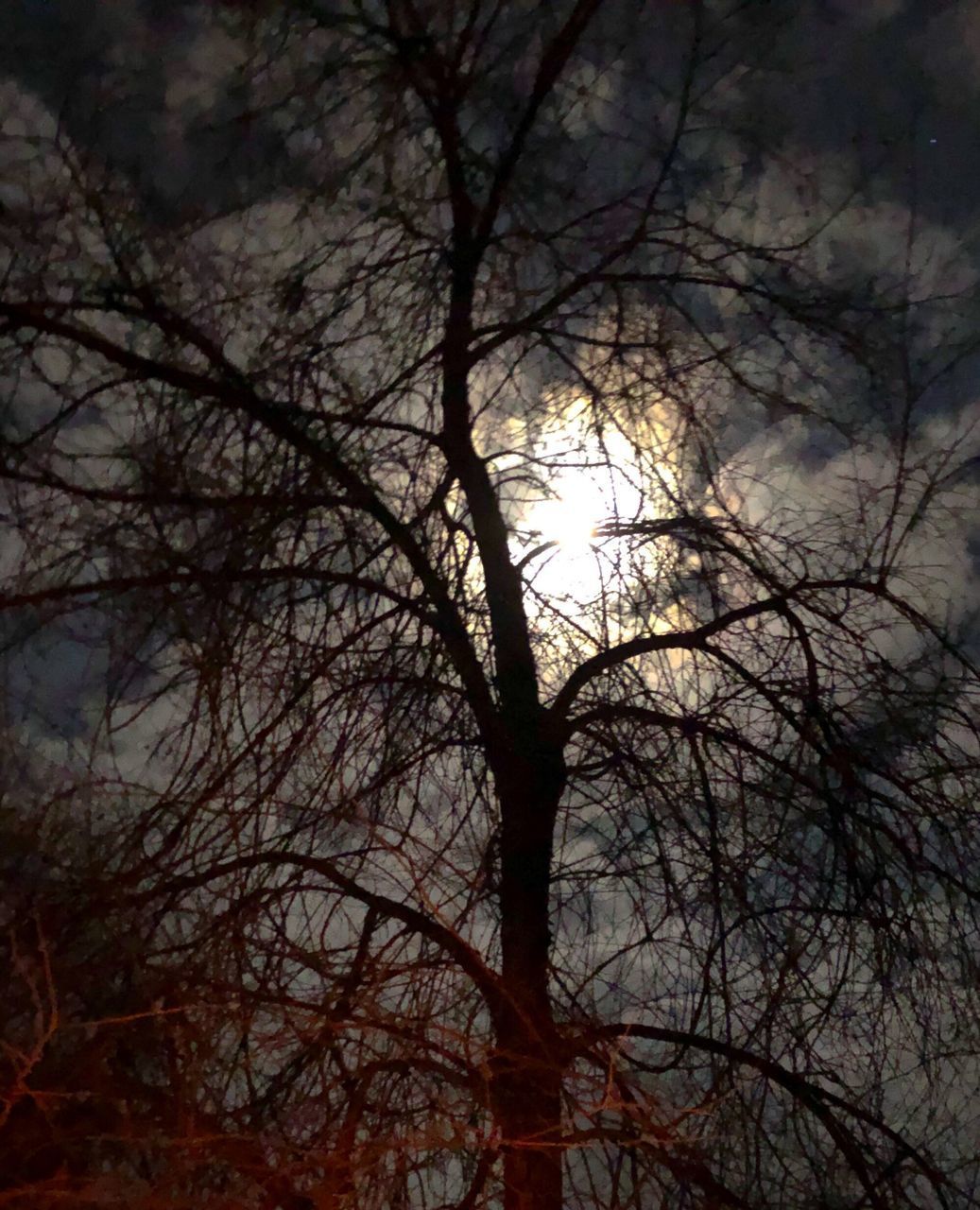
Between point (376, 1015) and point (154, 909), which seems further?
point (154, 909)

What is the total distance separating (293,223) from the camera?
104 inches

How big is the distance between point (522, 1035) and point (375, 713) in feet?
2.51

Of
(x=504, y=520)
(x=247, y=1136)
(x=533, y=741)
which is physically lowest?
(x=247, y=1136)

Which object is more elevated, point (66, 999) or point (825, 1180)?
point (66, 999)

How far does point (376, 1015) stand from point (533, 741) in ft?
2.16

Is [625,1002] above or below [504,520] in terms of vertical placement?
below

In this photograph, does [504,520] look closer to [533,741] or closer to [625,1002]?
[533,741]

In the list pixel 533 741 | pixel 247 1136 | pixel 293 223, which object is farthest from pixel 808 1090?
pixel 293 223

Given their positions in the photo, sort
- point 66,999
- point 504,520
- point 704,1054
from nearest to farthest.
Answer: point 66,999 → point 704,1054 → point 504,520

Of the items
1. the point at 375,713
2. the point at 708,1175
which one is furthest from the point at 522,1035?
the point at 375,713

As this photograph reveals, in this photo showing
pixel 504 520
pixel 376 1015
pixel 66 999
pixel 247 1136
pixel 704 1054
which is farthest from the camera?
pixel 504 520

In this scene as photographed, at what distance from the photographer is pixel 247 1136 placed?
1687mm

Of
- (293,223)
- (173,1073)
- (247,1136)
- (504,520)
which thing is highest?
(293,223)

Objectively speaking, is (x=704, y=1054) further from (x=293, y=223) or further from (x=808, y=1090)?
(x=293, y=223)
